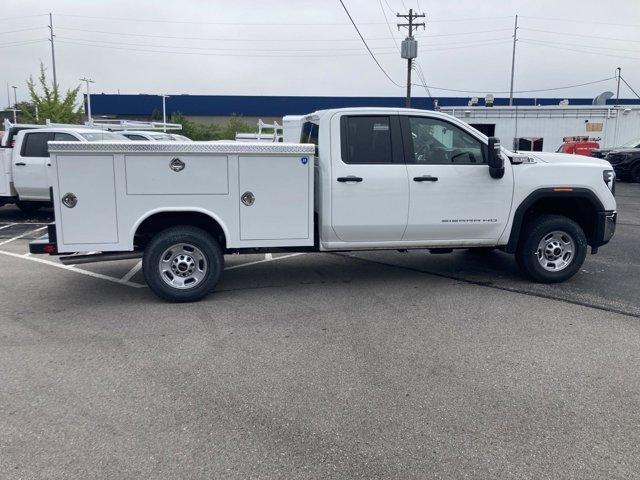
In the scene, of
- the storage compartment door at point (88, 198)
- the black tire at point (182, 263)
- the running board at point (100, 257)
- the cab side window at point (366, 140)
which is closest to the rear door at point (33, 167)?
the running board at point (100, 257)

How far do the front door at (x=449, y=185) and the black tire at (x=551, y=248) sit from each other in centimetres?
50

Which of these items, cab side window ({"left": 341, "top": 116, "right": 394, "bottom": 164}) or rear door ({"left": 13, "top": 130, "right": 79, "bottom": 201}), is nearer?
cab side window ({"left": 341, "top": 116, "right": 394, "bottom": 164})

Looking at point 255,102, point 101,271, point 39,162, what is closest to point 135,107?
point 255,102

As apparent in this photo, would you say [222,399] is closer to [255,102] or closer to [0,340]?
[0,340]

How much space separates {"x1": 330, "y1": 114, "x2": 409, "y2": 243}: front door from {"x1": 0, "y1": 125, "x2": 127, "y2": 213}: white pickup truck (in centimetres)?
746

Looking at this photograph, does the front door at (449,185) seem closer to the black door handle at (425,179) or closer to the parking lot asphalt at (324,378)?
→ the black door handle at (425,179)

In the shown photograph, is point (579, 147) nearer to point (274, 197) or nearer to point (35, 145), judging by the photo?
point (35, 145)

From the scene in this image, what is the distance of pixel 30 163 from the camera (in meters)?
12.4

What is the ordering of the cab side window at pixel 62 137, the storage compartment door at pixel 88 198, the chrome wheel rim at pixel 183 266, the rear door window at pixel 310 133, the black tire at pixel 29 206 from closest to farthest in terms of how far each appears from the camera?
the storage compartment door at pixel 88 198, the chrome wheel rim at pixel 183 266, the rear door window at pixel 310 133, the cab side window at pixel 62 137, the black tire at pixel 29 206

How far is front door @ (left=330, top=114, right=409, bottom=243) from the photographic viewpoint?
6742 mm

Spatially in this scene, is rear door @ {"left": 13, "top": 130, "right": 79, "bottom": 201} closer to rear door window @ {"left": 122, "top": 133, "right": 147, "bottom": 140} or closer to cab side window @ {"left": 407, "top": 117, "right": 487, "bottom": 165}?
rear door window @ {"left": 122, "top": 133, "right": 147, "bottom": 140}

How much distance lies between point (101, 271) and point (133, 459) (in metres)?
5.32

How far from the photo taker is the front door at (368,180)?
22.1 feet

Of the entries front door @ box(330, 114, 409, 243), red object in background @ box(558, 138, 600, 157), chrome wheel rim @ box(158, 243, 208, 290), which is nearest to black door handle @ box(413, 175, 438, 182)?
front door @ box(330, 114, 409, 243)
